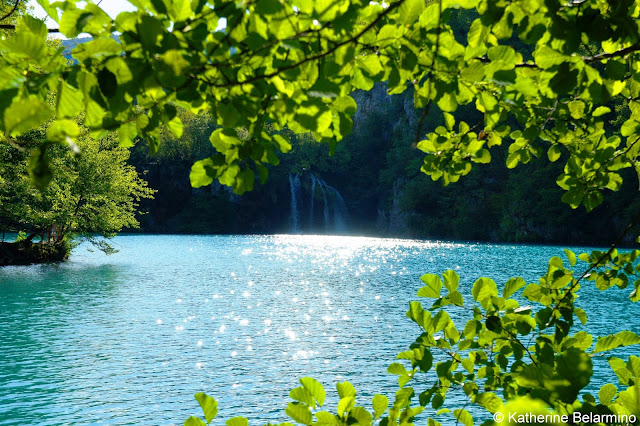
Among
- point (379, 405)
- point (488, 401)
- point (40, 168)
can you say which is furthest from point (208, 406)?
point (488, 401)

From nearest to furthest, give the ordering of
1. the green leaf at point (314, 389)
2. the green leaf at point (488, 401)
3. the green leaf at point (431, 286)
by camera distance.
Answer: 1. the green leaf at point (314, 389)
2. the green leaf at point (431, 286)
3. the green leaf at point (488, 401)

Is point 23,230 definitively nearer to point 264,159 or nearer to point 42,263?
point 42,263

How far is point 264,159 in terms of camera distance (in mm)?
1613

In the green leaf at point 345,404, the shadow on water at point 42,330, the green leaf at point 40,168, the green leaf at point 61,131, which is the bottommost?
the shadow on water at point 42,330

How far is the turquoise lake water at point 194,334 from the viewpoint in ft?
33.9

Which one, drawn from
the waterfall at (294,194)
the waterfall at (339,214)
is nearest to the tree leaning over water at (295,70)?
the waterfall at (294,194)

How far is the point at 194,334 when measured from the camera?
51.2ft

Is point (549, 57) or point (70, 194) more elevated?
point (70, 194)

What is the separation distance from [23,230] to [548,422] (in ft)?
102

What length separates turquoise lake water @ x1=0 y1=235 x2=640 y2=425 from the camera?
1032 centimetres

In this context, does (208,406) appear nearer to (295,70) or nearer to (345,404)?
(345,404)

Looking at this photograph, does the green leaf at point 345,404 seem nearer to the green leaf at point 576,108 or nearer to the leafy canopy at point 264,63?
the leafy canopy at point 264,63

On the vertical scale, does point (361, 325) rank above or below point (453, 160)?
below

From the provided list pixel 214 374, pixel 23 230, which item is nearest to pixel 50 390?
pixel 214 374
